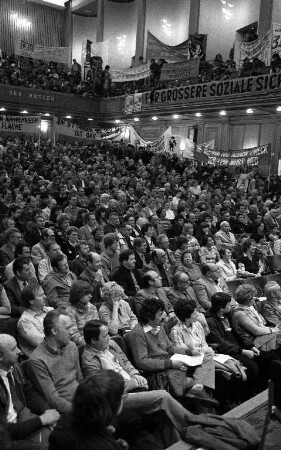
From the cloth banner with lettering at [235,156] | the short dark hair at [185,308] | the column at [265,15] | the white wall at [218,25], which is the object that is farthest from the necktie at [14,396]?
the white wall at [218,25]

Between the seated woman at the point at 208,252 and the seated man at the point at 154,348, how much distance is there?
293cm

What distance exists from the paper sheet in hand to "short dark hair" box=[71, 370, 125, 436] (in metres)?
1.45

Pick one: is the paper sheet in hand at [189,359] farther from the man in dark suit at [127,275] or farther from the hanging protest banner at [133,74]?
the hanging protest banner at [133,74]

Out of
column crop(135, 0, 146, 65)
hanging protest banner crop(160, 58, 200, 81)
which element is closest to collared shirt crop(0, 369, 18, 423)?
hanging protest banner crop(160, 58, 200, 81)

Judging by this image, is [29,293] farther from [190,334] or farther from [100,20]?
[100,20]

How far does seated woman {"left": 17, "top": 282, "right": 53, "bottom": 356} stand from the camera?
3555 mm

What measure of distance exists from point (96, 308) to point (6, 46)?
2583cm

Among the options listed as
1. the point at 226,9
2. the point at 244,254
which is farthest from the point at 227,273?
the point at 226,9

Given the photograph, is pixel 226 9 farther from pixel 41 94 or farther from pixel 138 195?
pixel 138 195

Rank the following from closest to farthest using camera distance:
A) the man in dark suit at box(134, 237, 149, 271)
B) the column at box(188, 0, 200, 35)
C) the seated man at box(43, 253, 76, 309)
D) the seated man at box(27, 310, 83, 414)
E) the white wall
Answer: the seated man at box(27, 310, 83, 414)
the seated man at box(43, 253, 76, 309)
the man in dark suit at box(134, 237, 149, 271)
the white wall
the column at box(188, 0, 200, 35)

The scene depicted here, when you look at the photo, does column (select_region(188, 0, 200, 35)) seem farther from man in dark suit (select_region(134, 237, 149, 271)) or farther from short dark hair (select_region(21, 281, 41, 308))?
short dark hair (select_region(21, 281, 41, 308))

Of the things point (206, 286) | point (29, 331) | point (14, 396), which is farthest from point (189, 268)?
point (14, 396)

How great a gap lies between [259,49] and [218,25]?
22.9ft

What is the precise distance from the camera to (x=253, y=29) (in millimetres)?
20516
